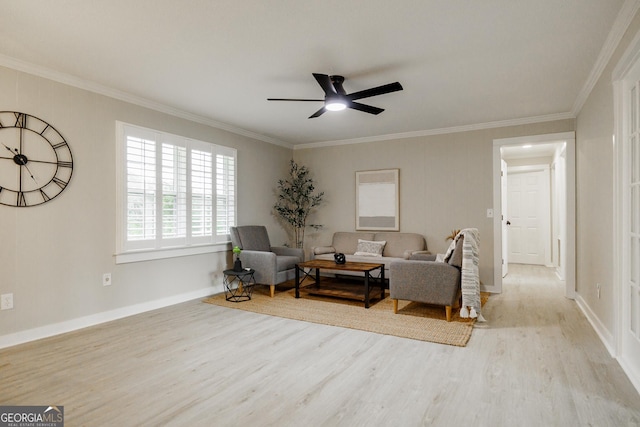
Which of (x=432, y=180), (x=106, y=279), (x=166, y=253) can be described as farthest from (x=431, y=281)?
(x=106, y=279)

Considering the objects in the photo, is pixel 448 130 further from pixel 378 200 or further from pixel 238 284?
pixel 238 284

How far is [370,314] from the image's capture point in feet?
13.3

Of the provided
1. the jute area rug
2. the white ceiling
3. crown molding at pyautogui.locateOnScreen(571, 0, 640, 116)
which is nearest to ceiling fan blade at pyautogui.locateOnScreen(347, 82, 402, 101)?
the white ceiling

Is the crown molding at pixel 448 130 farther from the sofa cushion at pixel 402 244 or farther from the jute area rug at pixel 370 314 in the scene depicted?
the jute area rug at pixel 370 314

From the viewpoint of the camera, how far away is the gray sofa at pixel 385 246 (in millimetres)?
5520

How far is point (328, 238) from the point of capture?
669cm

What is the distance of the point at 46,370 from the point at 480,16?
4.02 metres

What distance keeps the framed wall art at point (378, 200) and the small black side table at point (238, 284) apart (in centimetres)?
229

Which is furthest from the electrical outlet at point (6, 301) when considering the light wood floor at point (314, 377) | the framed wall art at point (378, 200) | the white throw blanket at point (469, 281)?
the framed wall art at point (378, 200)

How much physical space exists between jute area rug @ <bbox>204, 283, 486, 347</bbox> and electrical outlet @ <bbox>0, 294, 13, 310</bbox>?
2.01 metres

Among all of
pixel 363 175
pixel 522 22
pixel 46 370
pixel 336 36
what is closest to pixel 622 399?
pixel 522 22

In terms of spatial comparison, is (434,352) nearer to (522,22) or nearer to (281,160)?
(522,22)

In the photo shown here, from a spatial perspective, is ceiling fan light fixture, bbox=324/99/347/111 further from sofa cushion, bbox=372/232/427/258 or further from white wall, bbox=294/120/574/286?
sofa cushion, bbox=372/232/427/258

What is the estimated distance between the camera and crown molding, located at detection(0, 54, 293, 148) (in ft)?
10.5
